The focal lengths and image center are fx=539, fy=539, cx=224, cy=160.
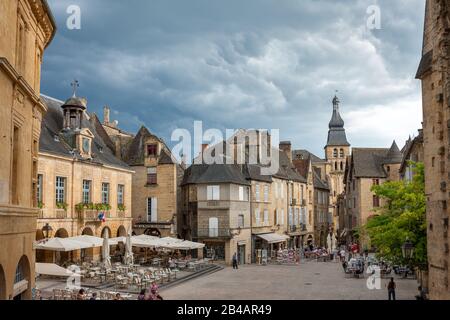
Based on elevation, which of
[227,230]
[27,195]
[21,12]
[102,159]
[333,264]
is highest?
[21,12]

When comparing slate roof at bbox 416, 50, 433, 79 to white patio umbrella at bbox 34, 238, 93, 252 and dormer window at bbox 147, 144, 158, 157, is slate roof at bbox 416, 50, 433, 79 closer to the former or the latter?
white patio umbrella at bbox 34, 238, 93, 252

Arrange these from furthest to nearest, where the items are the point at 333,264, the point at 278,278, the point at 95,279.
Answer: the point at 333,264 → the point at 278,278 → the point at 95,279

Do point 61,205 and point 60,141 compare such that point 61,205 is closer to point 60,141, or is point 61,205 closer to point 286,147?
point 60,141

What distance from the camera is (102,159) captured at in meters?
39.0

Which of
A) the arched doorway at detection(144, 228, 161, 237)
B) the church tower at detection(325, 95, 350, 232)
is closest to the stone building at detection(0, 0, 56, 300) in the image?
the arched doorway at detection(144, 228, 161, 237)

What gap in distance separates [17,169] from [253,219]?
33.2m

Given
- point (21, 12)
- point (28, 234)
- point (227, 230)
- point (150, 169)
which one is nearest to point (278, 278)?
point (227, 230)

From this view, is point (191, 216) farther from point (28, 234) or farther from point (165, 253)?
point (28, 234)

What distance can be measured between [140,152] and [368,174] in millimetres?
24896

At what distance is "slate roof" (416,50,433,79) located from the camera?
18.7 m

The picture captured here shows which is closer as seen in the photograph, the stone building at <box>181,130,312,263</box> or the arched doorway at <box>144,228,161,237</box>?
the stone building at <box>181,130,312,263</box>

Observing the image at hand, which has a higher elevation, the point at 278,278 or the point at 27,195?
the point at 27,195

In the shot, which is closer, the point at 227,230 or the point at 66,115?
the point at 66,115

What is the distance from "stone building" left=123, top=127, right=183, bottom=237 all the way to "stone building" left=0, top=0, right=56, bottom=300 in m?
26.2
